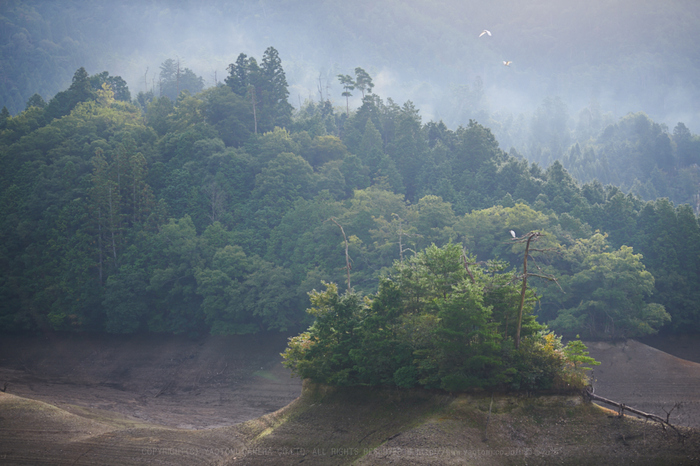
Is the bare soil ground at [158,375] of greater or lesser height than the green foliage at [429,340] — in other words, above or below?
below

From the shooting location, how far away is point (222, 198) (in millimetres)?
59469

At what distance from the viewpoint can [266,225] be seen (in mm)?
57875

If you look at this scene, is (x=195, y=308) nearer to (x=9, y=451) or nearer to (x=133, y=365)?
(x=133, y=365)

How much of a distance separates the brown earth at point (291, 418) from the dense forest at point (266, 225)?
510 centimetres

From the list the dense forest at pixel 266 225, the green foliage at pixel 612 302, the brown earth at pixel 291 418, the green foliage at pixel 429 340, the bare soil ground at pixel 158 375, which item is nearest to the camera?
the brown earth at pixel 291 418

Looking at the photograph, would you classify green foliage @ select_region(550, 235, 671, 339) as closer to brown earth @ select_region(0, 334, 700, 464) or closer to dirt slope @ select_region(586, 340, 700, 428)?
dirt slope @ select_region(586, 340, 700, 428)

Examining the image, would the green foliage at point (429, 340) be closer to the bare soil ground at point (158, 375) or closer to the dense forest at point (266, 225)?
the bare soil ground at point (158, 375)

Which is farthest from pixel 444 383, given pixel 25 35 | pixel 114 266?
pixel 25 35

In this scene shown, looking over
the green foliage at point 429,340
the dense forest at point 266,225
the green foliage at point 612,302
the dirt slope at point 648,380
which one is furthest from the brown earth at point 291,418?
the dense forest at point 266,225

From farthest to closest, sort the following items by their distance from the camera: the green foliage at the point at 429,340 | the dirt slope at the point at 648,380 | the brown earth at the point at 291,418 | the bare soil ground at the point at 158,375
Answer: the bare soil ground at the point at 158,375
the dirt slope at the point at 648,380
the green foliage at the point at 429,340
the brown earth at the point at 291,418

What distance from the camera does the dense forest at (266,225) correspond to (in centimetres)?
4759

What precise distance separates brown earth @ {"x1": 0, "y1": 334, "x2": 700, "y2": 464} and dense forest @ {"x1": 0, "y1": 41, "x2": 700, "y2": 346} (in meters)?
5.10

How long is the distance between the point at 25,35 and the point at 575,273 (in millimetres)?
185626

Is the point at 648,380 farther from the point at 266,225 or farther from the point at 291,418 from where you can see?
the point at 266,225
